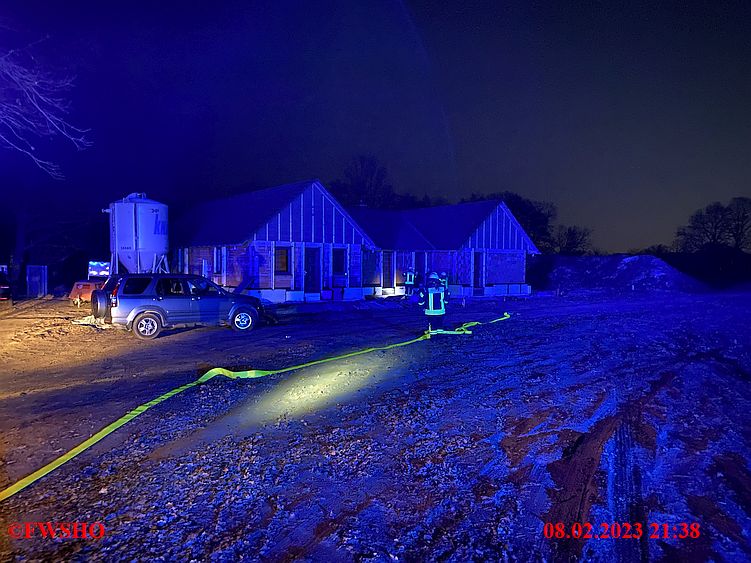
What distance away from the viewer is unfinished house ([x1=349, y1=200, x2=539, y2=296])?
3116 cm

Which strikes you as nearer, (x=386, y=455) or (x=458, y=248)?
(x=386, y=455)

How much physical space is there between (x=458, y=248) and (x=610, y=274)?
24.2 metres

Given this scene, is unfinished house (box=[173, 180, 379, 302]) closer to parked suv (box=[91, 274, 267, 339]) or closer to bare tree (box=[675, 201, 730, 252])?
parked suv (box=[91, 274, 267, 339])

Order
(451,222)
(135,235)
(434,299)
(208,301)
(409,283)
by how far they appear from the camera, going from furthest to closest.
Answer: (451,222)
(409,283)
(135,235)
(208,301)
(434,299)

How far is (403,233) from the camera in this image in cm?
3316

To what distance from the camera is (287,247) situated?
80.9 ft

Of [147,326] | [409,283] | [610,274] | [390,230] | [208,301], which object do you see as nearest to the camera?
[147,326]

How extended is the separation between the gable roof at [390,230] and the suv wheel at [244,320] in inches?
600

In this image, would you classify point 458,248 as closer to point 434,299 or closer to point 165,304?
point 434,299

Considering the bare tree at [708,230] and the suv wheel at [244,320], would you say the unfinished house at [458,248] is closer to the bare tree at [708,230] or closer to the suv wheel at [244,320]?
the suv wheel at [244,320]

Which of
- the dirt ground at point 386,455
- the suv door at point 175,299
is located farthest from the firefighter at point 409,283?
the dirt ground at point 386,455

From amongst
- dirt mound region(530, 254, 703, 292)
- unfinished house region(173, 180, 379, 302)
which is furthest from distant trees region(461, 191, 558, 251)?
unfinished house region(173, 180, 379, 302)

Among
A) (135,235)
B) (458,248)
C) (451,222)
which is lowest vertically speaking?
(458,248)
